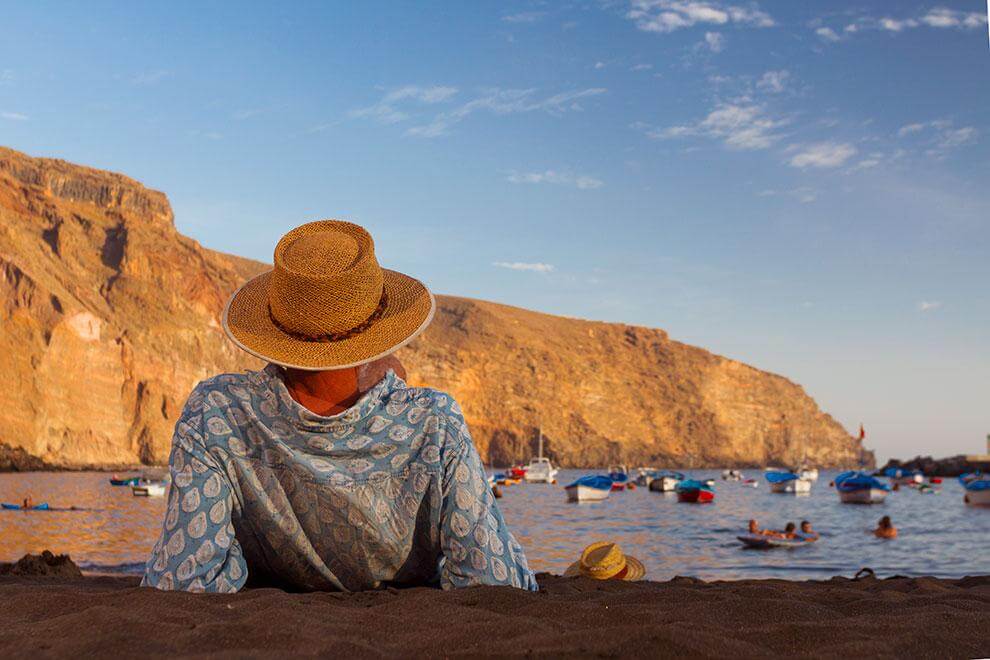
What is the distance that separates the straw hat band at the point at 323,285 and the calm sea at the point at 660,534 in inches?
439

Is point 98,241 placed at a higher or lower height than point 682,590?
higher

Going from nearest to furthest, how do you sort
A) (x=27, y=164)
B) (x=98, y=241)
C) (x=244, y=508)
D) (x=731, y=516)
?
(x=244, y=508) → (x=731, y=516) → (x=98, y=241) → (x=27, y=164)

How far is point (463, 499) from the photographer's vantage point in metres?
2.83

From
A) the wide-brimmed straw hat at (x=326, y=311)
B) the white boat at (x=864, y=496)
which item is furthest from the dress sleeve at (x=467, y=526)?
the white boat at (x=864, y=496)

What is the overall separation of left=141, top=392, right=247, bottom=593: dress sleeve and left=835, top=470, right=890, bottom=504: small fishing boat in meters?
45.0

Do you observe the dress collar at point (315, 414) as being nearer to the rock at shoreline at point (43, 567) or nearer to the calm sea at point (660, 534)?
the rock at shoreline at point (43, 567)

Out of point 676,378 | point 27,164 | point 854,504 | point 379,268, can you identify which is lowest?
point 854,504

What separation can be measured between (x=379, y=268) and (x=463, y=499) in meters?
0.75

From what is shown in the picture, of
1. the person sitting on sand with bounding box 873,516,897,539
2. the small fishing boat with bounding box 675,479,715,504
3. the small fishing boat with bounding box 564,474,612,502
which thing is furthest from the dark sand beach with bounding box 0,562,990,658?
the small fishing boat with bounding box 675,479,715,504

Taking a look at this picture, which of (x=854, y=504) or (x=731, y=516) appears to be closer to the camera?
(x=731, y=516)

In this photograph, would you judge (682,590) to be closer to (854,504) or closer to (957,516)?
(957,516)

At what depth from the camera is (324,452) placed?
9.23 feet

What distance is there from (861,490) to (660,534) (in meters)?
23.9

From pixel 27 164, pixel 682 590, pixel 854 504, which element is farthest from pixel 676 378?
pixel 682 590
